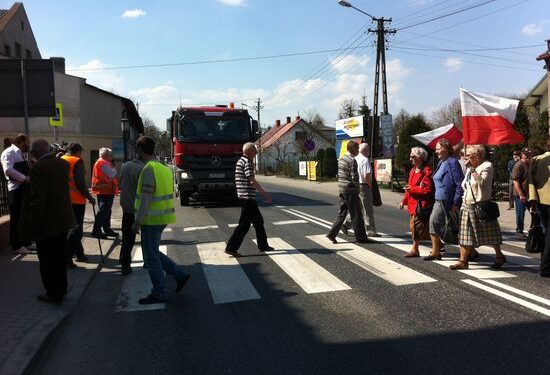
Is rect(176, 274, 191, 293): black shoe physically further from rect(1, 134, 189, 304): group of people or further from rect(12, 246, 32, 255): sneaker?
rect(12, 246, 32, 255): sneaker

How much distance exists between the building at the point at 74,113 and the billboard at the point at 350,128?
12.0 metres

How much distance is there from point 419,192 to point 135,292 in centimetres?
420

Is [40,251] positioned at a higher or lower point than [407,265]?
higher

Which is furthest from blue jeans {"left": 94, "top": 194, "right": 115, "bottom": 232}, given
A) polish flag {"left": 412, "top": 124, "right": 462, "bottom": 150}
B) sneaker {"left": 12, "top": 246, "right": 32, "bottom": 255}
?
polish flag {"left": 412, "top": 124, "right": 462, "bottom": 150}

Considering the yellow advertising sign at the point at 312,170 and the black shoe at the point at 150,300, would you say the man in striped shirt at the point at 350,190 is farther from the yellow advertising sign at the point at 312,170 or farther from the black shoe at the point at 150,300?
the yellow advertising sign at the point at 312,170

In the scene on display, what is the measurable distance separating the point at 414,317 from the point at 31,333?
3571mm

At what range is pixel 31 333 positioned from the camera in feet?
14.9

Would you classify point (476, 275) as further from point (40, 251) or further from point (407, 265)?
point (40, 251)

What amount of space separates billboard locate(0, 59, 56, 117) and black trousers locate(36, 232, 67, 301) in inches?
135

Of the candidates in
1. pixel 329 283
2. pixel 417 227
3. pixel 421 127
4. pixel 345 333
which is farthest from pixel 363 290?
pixel 421 127

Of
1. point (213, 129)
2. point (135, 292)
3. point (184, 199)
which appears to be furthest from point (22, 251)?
point (184, 199)

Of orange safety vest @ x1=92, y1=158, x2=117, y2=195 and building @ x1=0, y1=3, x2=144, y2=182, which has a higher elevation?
building @ x1=0, y1=3, x2=144, y2=182

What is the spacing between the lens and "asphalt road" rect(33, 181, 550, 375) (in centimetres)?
393

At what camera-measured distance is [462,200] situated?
6.94 metres
